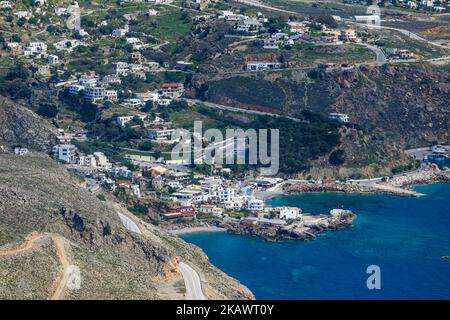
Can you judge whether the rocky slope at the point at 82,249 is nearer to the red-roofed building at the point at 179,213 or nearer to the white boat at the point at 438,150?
the red-roofed building at the point at 179,213

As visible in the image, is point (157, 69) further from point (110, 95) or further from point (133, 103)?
point (133, 103)

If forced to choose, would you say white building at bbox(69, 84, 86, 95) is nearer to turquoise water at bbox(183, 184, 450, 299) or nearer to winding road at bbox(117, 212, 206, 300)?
turquoise water at bbox(183, 184, 450, 299)

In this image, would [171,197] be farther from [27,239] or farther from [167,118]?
[27,239]

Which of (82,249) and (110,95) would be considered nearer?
(82,249)

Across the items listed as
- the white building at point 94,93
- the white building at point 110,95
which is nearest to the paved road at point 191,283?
the white building at point 94,93

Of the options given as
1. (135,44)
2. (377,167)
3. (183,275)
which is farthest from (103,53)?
(183,275)

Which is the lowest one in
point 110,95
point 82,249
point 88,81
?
point 110,95

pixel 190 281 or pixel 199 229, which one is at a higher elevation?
pixel 190 281

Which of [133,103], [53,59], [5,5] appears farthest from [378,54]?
[5,5]
